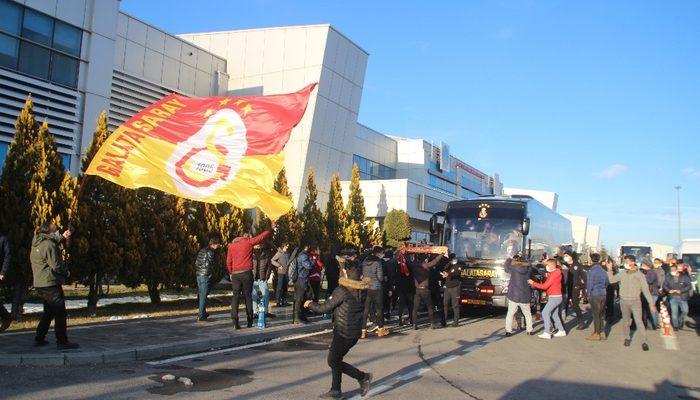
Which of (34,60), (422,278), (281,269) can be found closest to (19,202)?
(281,269)

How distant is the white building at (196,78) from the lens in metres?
20.8

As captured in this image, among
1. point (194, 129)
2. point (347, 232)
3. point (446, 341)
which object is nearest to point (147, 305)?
point (194, 129)

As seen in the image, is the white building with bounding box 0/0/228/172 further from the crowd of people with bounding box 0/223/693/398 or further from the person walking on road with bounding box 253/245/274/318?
the person walking on road with bounding box 253/245/274/318

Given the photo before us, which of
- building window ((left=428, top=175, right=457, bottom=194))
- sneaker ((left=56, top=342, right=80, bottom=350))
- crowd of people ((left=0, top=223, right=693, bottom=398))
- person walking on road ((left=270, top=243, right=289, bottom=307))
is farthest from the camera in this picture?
building window ((left=428, top=175, right=457, bottom=194))

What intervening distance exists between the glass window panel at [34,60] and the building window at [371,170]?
24.8 metres

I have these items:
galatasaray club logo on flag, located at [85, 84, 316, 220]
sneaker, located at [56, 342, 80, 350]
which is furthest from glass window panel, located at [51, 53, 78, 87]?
sneaker, located at [56, 342, 80, 350]

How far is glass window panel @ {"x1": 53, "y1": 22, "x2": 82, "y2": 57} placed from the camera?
21.5 metres

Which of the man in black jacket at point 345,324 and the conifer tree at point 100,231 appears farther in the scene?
the conifer tree at point 100,231

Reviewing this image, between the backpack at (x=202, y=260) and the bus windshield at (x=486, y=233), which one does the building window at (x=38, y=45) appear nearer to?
the backpack at (x=202, y=260)

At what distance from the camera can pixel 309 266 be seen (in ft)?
43.5

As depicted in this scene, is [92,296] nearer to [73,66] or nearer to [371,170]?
[73,66]

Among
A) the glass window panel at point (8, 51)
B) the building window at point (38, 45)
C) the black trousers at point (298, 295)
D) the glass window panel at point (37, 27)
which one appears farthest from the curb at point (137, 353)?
the glass window panel at point (37, 27)

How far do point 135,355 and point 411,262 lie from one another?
658 cm

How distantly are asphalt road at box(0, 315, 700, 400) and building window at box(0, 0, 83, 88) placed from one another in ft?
53.3
